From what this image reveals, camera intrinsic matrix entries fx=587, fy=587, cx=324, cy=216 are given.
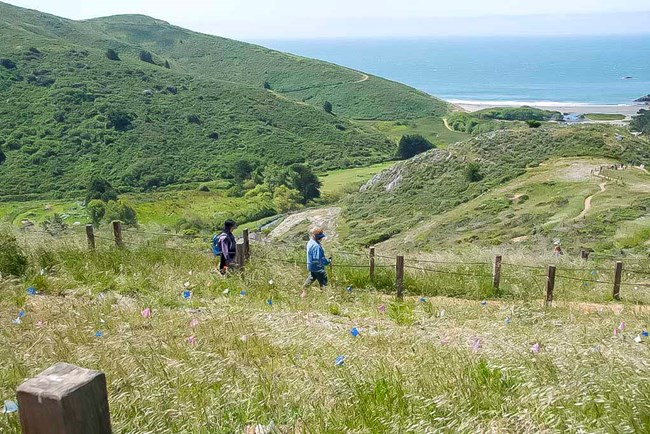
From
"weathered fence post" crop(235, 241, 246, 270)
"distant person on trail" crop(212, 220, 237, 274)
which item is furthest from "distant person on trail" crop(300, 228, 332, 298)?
"distant person on trail" crop(212, 220, 237, 274)

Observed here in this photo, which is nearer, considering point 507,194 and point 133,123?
point 507,194

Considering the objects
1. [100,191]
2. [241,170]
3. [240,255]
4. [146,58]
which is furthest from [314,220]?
[146,58]

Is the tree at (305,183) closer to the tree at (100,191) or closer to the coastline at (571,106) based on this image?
the tree at (100,191)

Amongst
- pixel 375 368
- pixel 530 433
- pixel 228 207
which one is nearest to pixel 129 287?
pixel 375 368

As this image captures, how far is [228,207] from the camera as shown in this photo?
70688 millimetres

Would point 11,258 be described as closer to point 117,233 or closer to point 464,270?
point 117,233

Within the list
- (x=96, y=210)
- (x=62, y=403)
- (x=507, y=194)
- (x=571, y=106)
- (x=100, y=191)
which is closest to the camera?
(x=62, y=403)

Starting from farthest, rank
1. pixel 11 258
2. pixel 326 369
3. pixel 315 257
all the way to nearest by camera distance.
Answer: pixel 315 257
pixel 11 258
pixel 326 369

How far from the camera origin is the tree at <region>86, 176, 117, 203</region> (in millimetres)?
67875

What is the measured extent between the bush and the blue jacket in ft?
13.8

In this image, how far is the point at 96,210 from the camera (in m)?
62.2

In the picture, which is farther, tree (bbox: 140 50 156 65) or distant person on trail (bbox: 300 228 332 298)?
tree (bbox: 140 50 156 65)

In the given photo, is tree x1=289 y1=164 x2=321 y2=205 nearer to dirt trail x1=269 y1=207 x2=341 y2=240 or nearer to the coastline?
dirt trail x1=269 y1=207 x2=341 y2=240

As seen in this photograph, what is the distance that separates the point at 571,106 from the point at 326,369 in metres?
154
